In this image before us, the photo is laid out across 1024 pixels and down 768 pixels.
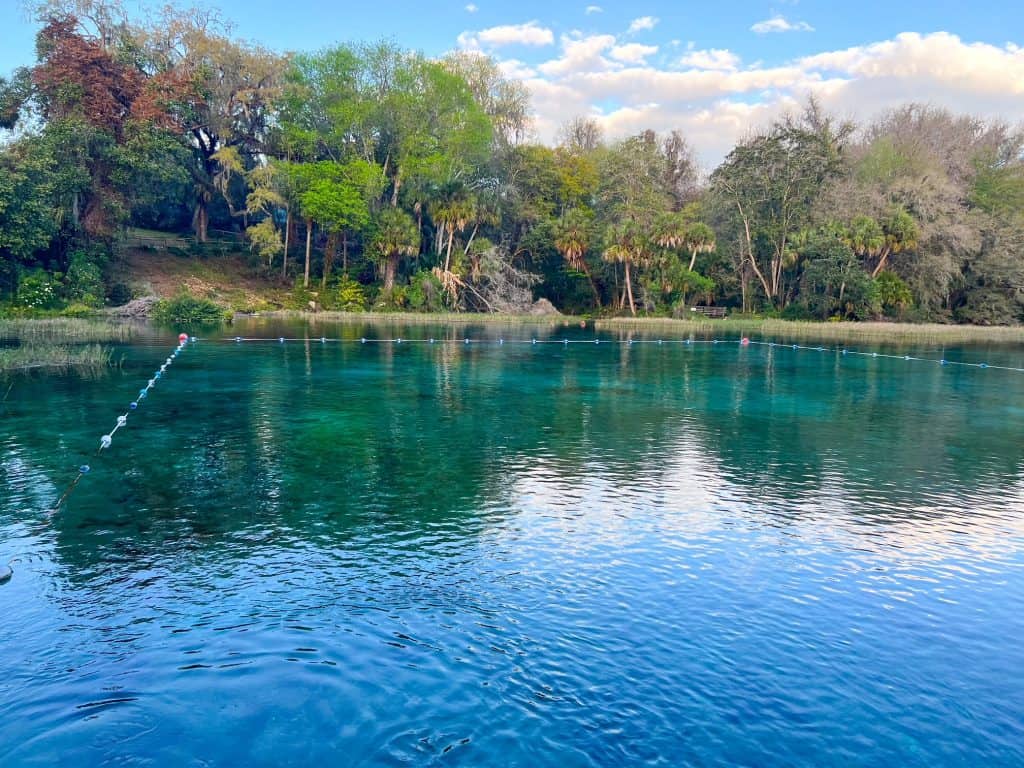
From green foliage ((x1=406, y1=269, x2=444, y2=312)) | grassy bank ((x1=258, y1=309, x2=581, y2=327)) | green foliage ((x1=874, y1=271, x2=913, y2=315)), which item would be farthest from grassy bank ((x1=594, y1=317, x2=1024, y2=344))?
green foliage ((x1=406, y1=269, x2=444, y2=312))

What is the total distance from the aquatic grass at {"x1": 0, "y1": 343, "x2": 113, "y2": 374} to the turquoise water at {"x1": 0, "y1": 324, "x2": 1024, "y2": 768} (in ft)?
29.1

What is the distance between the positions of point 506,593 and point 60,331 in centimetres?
3449

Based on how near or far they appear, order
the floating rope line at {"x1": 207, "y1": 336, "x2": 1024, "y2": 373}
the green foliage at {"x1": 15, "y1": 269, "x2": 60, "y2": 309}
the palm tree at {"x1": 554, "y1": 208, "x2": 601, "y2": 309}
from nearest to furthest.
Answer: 1. the floating rope line at {"x1": 207, "y1": 336, "x2": 1024, "y2": 373}
2. the green foliage at {"x1": 15, "y1": 269, "x2": 60, "y2": 309}
3. the palm tree at {"x1": 554, "y1": 208, "x2": 601, "y2": 309}

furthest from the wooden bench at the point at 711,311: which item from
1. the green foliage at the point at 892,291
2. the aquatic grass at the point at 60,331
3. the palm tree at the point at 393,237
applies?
the aquatic grass at the point at 60,331

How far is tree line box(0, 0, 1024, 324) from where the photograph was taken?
50.8 meters

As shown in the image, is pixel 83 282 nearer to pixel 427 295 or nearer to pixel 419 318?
pixel 419 318

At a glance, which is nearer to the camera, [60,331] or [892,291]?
[60,331]

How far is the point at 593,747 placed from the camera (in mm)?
5816

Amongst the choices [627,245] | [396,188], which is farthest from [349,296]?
[627,245]

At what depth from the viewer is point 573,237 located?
6194 cm

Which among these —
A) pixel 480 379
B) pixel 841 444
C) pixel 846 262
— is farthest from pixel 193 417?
pixel 846 262

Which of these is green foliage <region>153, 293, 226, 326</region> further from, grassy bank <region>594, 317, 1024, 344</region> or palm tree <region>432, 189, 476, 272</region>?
grassy bank <region>594, 317, 1024, 344</region>

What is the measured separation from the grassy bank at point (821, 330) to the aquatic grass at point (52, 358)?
31.2m

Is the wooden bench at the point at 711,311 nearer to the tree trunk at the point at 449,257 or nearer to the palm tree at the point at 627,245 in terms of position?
the palm tree at the point at 627,245
